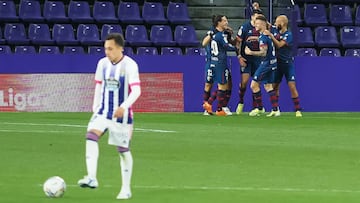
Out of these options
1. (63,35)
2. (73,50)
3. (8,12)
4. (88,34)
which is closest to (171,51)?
(88,34)

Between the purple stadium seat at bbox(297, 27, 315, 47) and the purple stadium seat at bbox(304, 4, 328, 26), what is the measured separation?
0.65 m

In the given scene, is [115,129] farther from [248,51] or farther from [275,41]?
[248,51]

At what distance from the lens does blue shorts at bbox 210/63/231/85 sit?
2489cm

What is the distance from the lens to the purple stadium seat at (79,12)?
29.9m

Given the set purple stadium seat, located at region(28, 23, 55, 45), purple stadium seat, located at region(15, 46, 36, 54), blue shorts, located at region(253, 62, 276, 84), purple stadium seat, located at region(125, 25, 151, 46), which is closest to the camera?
blue shorts, located at region(253, 62, 276, 84)

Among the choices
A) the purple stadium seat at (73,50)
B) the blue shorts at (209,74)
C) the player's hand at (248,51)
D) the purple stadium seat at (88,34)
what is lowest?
the blue shorts at (209,74)

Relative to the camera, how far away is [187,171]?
13.7 meters

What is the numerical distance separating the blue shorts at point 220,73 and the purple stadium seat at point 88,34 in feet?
17.3

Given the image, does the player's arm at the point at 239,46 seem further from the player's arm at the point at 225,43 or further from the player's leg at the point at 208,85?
the player's leg at the point at 208,85

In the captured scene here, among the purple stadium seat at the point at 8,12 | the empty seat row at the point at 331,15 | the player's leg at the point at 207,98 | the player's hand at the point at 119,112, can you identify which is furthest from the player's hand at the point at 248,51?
the player's hand at the point at 119,112

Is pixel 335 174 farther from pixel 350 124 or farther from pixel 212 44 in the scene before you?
pixel 212 44

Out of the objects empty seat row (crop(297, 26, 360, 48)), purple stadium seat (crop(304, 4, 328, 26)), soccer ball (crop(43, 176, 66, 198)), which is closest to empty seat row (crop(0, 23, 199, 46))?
empty seat row (crop(297, 26, 360, 48))

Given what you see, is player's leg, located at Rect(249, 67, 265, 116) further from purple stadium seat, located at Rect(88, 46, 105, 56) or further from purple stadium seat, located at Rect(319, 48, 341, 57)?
purple stadium seat, located at Rect(319, 48, 341, 57)

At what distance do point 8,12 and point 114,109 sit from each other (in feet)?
62.4
